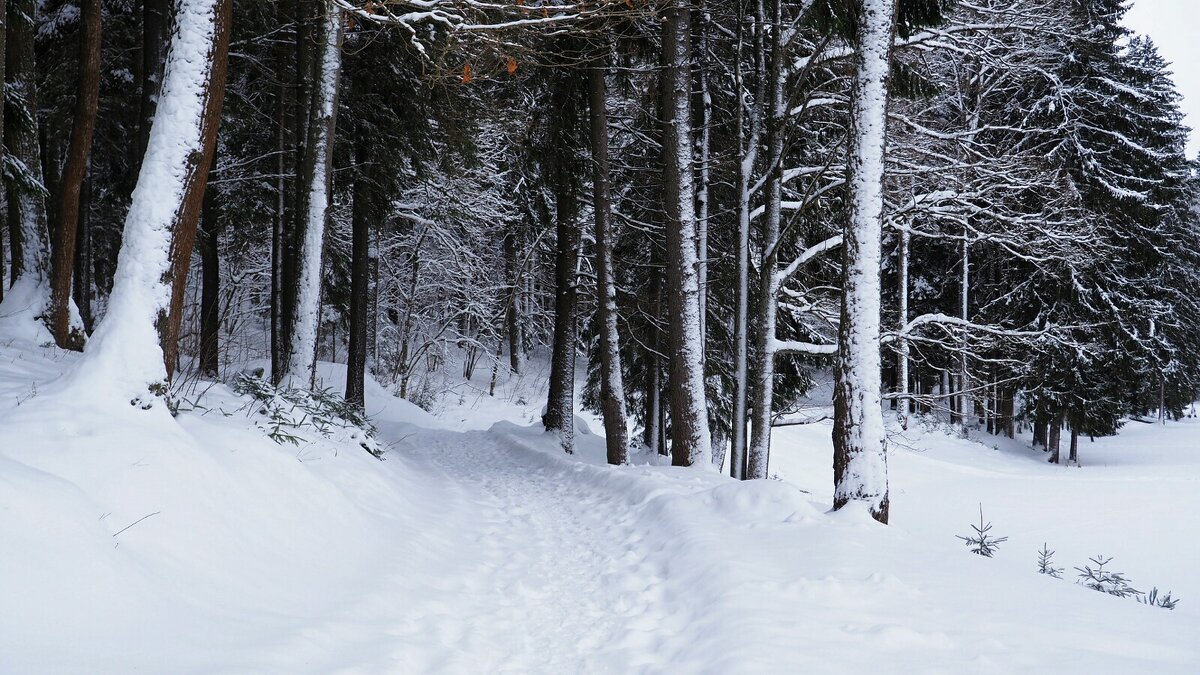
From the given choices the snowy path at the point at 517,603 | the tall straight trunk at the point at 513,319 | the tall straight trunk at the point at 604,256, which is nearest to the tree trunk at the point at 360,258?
the tall straight trunk at the point at 604,256

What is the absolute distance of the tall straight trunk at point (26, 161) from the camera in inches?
354

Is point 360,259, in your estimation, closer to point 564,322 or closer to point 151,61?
point 564,322

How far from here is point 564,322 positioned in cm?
1391

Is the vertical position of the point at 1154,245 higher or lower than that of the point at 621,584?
higher

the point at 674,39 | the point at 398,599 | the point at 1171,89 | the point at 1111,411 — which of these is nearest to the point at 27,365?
the point at 398,599

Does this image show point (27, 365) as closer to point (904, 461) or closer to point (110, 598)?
point (110, 598)

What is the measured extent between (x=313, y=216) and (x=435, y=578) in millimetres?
6273

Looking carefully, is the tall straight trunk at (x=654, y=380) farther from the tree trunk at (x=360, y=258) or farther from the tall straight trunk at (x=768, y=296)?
the tree trunk at (x=360, y=258)

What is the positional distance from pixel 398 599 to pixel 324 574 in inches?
24.3

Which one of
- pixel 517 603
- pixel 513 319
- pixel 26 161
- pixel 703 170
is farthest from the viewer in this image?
pixel 513 319

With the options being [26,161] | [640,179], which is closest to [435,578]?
[26,161]

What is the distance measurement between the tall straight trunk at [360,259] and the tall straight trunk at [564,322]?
3778 millimetres

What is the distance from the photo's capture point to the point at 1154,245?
21406mm

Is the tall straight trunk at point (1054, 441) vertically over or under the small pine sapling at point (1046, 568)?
under
